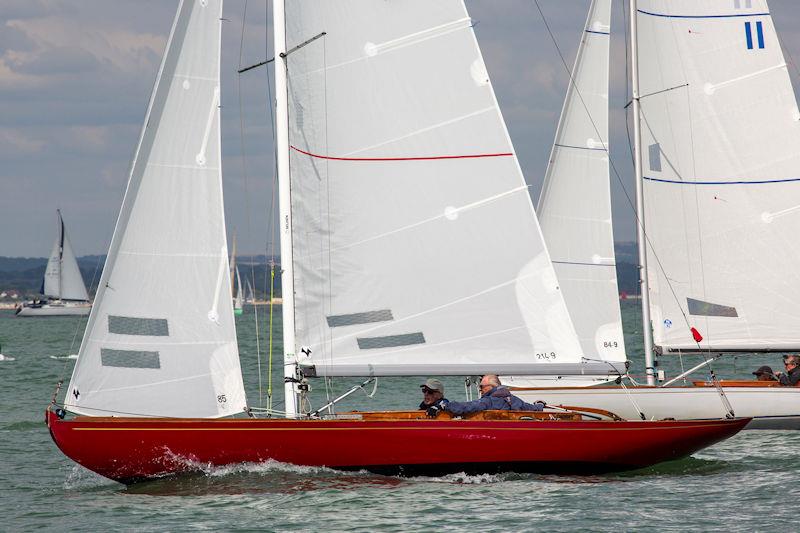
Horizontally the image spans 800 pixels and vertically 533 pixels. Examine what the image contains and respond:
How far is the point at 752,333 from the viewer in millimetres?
22594

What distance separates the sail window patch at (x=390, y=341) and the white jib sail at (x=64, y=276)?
3926 inches

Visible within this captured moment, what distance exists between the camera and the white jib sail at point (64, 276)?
370 feet

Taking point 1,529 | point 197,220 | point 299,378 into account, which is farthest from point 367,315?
point 1,529

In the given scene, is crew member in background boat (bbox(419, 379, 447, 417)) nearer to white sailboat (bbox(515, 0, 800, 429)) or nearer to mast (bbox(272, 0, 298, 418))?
mast (bbox(272, 0, 298, 418))

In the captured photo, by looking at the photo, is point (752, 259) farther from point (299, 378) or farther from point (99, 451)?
point (99, 451)

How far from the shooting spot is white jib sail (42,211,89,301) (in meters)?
113

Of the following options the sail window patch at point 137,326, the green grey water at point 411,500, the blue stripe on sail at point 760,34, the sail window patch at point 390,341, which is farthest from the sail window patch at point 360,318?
the blue stripe on sail at point 760,34

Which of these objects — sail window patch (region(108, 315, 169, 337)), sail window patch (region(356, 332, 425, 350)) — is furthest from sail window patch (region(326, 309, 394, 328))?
sail window patch (region(108, 315, 169, 337))

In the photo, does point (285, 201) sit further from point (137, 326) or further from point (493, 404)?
point (493, 404)

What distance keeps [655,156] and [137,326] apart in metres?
11.1

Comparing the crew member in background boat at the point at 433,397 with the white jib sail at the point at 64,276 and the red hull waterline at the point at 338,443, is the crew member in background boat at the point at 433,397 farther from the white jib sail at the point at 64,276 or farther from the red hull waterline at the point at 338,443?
the white jib sail at the point at 64,276

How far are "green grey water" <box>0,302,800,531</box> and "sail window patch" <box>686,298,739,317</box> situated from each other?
4453 millimetres

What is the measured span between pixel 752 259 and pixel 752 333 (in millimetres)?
1305

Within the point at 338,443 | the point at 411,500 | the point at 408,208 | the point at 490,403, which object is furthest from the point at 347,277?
the point at 411,500
